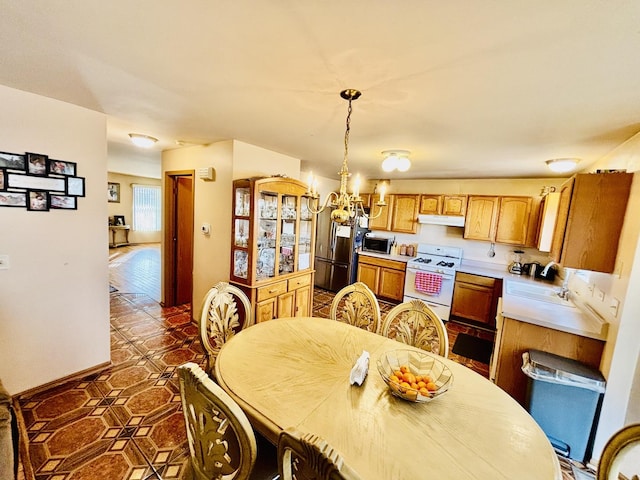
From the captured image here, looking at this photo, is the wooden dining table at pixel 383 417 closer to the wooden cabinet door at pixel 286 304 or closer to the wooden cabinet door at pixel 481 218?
the wooden cabinet door at pixel 286 304

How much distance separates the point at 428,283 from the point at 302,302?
206cm

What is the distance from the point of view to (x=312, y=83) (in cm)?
151

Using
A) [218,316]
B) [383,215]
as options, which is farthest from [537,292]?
[218,316]

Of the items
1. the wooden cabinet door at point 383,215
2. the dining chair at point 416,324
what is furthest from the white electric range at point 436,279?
the dining chair at point 416,324

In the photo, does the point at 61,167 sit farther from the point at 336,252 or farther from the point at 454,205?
the point at 454,205

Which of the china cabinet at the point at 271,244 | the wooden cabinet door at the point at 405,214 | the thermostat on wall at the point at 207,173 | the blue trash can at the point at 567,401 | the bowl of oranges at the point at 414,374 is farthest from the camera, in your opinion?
the wooden cabinet door at the point at 405,214

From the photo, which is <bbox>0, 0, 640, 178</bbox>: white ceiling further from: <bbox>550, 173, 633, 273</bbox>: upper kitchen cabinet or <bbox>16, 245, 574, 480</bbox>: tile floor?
<bbox>16, 245, 574, 480</bbox>: tile floor

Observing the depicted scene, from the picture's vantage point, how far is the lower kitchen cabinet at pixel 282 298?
293 cm

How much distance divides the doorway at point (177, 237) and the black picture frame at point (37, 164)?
158 centimetres

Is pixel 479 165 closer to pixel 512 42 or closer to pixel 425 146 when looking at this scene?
pixel 425 146

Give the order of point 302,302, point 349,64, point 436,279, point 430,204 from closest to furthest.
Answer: point 349,64
point 302,302
point 436,279
point 430,204

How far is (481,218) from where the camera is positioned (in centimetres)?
423

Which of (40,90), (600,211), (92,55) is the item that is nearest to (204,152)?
(40,90)

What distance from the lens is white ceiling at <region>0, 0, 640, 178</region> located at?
975mm
